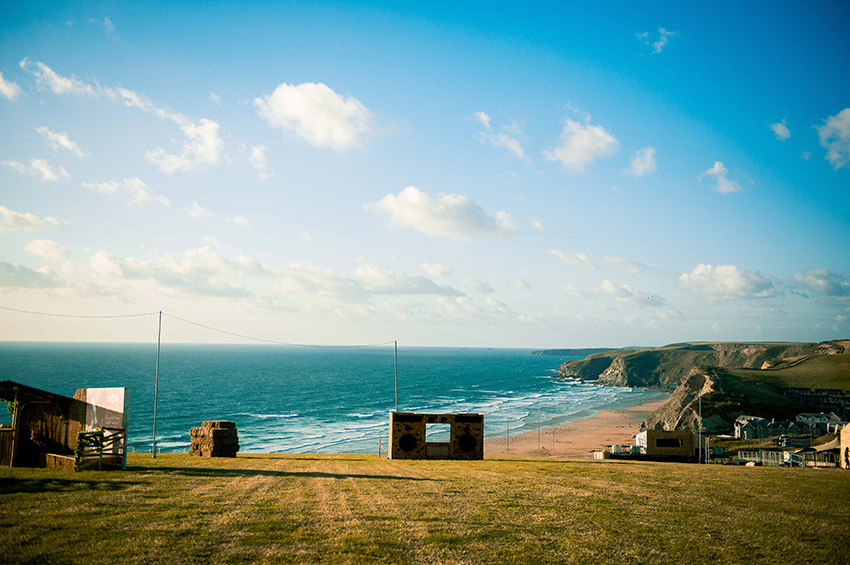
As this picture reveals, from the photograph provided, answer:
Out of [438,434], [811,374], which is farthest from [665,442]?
[811,374]

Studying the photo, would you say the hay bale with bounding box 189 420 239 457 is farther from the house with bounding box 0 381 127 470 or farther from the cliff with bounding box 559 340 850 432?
the cliff with bounding box 559 340 850 432

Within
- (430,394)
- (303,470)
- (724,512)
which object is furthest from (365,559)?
(430,394)

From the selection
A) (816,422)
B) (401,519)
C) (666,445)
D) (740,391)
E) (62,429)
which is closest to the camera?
(401,519)

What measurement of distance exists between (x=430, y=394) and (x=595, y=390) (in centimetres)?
6124

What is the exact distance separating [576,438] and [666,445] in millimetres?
41048

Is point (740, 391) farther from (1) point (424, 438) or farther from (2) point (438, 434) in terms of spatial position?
(1) point (424, 438)

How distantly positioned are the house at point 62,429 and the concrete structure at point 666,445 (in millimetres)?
38629

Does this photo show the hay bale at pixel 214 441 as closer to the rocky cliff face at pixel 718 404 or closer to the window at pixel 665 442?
the window at pixel 665 442

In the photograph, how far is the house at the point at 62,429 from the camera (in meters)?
19.6

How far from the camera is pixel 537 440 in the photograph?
78500 mm

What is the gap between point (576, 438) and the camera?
3219 inches

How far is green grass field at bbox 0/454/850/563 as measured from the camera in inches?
429

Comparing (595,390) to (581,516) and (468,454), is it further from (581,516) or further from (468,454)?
(581,516)

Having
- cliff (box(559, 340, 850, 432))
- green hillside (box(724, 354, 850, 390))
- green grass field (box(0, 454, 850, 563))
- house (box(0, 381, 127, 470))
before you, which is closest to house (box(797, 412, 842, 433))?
cliff (box(559, 340, 850, 432))
